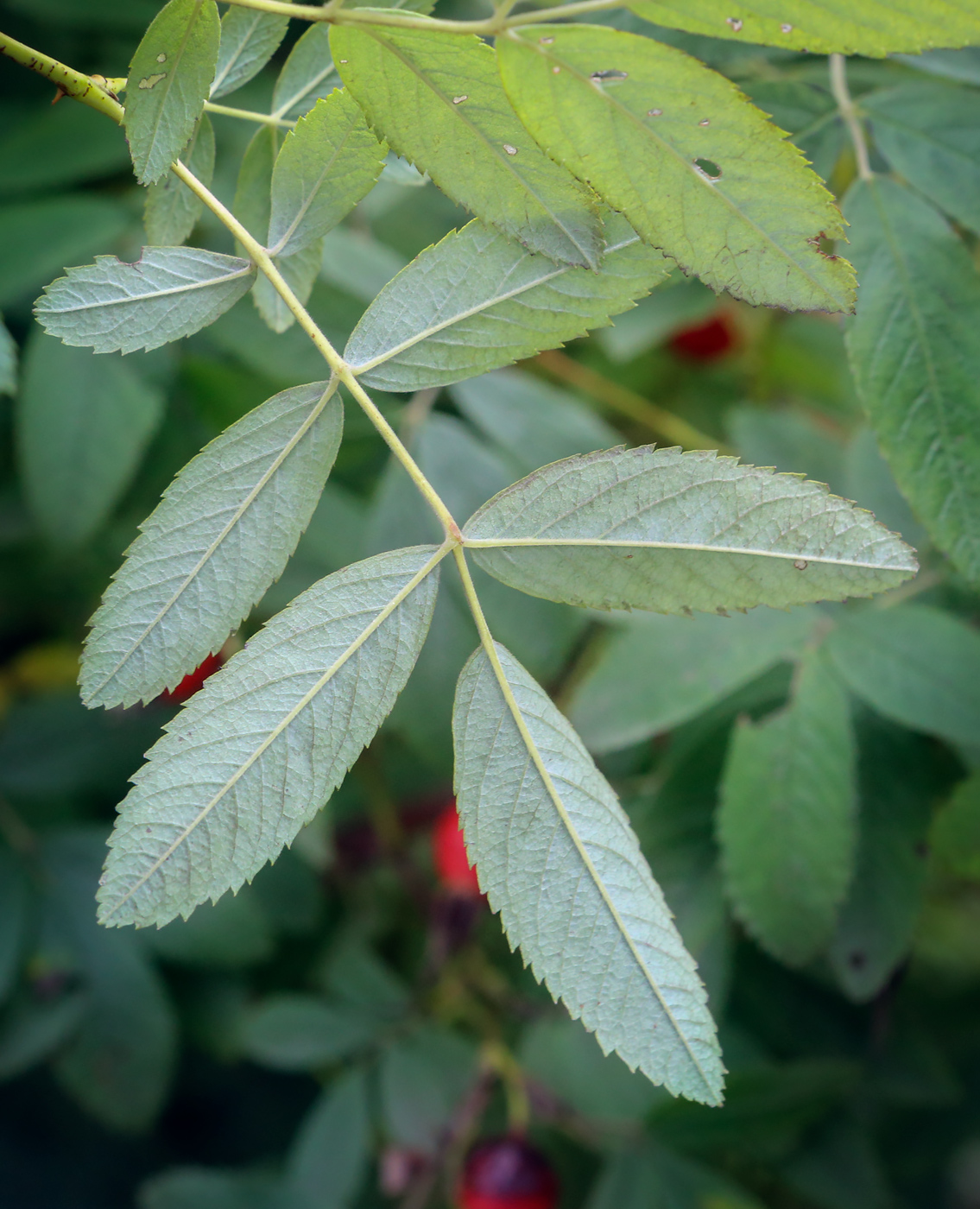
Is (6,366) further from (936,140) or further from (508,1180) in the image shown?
(508,1180)

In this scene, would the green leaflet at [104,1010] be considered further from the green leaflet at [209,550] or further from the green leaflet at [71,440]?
the green leaflet at [209,550]

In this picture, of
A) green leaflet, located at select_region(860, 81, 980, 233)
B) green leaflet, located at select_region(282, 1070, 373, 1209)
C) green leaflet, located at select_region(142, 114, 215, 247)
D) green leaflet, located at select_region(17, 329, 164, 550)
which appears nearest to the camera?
green leaflet, located at select_region(142, 114, 215, 247)

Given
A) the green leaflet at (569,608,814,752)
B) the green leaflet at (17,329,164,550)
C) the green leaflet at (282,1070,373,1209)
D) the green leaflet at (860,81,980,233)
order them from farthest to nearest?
the green leaflet at (282,1070,373,1209) → the green leaflet at (17,329,164,550) → the green leaflet at (569,608,814,752) → the green leaflet at (860,81,980,233)

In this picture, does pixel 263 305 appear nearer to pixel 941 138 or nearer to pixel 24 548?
pixel 941 138

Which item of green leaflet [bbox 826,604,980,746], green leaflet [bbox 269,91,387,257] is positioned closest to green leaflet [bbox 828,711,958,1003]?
green leaflet [bbox 826,604,980,746]

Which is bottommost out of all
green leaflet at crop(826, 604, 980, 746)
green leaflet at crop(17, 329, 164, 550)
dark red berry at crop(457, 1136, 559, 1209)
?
dark red berry at crop(457, 1136, 559, 1209)

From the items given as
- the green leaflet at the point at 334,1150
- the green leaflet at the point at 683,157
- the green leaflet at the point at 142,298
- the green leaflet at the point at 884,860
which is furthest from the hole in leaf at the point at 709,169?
the green leaflet at the point at 334,1150

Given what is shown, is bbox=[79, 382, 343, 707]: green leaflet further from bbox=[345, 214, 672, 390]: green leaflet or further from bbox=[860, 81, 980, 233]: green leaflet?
bbox=[860, 81, 980, 233]: green leaflet
